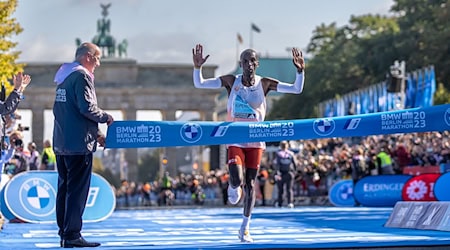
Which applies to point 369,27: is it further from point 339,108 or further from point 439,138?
point 439,138

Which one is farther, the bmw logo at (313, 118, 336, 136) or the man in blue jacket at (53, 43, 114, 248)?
the bmw logo at (313, 118, 336, 136)

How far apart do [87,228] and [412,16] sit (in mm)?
49635

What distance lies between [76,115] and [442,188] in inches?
400

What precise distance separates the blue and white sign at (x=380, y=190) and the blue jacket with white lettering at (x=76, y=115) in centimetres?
1590

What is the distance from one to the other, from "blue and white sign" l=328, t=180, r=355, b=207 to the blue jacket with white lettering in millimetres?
19712

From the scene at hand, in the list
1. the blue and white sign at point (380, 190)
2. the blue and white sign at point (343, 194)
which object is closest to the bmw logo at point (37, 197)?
the blue and white sign at point (380, 190)

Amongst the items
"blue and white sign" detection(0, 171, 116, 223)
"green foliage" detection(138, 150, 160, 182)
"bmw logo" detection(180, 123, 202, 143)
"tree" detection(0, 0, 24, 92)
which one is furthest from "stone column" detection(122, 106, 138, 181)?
"green foliage" detection(138, 150, 160, 182)

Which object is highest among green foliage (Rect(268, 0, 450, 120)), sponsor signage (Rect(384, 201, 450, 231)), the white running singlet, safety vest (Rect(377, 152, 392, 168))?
Result: green foliage (Rect(268, 0, 450, 120))

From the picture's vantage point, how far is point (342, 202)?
99.6 ft

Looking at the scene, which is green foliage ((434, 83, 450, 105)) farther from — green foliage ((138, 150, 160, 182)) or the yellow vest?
green foliage ((138, 150, 160, 182))

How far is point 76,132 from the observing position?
1084 cm

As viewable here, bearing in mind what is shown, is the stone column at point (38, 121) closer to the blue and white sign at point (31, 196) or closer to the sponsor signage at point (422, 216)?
the blue and white sign at point (31, 196)

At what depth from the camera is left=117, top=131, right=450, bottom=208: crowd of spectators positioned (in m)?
29.8

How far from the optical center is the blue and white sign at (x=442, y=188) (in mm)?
19156
